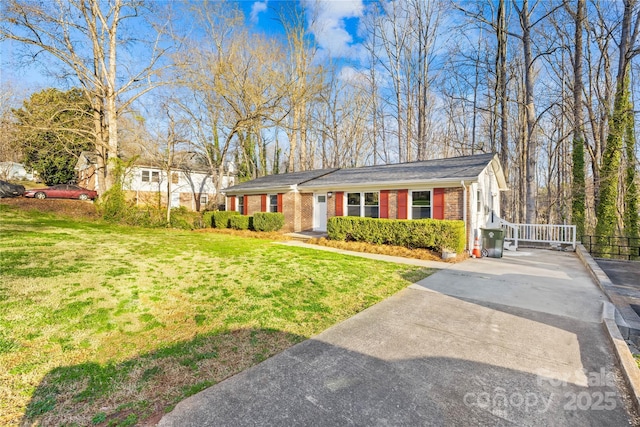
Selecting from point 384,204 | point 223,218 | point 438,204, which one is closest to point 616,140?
point 438,204

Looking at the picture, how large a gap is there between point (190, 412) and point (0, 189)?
20.3m

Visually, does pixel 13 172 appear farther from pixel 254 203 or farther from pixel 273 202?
pixel 273 202

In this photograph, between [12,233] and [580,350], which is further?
[12,233]

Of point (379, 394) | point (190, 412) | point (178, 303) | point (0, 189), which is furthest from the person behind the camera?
point (0, 189)

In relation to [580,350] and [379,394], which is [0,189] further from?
[580,350]

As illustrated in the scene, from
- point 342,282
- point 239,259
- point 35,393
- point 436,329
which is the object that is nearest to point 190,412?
point 35,393

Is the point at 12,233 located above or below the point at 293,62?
below

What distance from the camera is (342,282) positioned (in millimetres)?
6301

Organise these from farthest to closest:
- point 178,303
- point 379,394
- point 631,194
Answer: point 631,194 < point 178,303 < point 379,394

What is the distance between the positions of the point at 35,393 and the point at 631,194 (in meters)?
19.2

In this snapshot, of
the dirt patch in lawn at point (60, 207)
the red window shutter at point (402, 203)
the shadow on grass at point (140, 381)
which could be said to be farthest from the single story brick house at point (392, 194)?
the shadow on grass at point (140, 381)

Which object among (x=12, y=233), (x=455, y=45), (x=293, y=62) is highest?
(x=293, y=62)

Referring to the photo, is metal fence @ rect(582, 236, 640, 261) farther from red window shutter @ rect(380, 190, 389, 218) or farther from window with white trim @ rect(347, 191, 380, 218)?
window with white trim @ rect(347, 191, 380, 218)

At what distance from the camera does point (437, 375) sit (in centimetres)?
290
